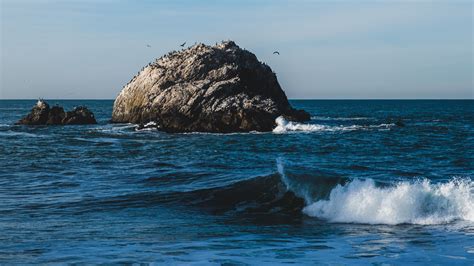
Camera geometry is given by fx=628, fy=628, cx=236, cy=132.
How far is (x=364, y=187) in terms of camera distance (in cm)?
2009

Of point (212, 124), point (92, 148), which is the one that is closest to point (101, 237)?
point (92, 148)

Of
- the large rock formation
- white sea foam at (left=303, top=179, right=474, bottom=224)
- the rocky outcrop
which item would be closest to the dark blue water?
white sea foam at (left=303, top=179, right=474, bottom=224)

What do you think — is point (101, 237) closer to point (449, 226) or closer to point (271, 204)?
point (271, 204)

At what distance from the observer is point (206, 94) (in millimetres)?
63531

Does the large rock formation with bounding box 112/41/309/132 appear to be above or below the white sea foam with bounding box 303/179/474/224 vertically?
above

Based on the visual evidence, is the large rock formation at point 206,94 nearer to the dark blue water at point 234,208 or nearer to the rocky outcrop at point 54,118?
the rocky outcrop at point 54,118

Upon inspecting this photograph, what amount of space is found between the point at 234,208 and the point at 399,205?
5154 mm

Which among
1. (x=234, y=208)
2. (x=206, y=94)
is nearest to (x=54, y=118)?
(x=206, y=94)

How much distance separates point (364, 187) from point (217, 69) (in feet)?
162

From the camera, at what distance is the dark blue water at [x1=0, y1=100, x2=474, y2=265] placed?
13.1 m

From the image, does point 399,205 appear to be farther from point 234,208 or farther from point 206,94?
point 206,94

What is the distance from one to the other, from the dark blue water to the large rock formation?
21530 mm

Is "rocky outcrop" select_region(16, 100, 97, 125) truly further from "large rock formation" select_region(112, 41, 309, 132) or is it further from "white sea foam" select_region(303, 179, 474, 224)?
"white sea foam" select_region(303, 179, 474, 224)

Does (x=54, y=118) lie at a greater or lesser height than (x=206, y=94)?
lesser
